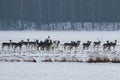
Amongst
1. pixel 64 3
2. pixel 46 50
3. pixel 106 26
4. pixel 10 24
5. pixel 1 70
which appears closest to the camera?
pixel 1 70

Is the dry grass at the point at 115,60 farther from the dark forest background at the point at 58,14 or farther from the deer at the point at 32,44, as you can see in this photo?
the dark forest background at the point at 58,14

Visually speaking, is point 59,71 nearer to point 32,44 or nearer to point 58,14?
point 32,44

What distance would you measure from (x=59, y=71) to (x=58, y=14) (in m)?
111

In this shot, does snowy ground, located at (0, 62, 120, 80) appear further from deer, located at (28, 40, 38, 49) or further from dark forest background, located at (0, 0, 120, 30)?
dark forest background, located at (0, 0, 120, 30)

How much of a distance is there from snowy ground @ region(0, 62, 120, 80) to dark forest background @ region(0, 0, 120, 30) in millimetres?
92650

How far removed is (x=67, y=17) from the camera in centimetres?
13238

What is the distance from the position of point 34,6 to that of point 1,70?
393ft

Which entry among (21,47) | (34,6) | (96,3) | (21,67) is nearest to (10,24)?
(34,6)

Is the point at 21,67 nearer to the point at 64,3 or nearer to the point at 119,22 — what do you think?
the point at 119,22

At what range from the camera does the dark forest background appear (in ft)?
406

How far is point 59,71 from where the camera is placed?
75.2 ft

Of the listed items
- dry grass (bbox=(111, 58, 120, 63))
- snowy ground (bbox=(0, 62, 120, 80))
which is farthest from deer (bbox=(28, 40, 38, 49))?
dry grass (bbox=(111, 58, 120, 63))

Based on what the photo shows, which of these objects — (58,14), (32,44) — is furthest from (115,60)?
(58,14)

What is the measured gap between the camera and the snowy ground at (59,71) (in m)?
20.9
